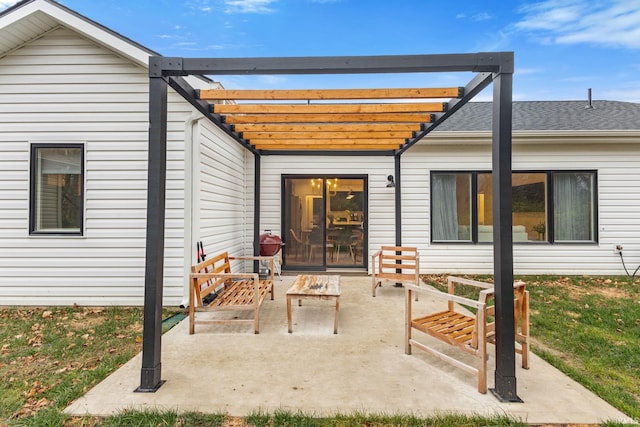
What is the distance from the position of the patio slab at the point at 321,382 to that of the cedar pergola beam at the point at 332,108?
259 centimetres

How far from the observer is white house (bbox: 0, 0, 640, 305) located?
438 centimetres

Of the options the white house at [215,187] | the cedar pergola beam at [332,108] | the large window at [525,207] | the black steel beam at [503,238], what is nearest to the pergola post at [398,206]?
the white house at [215,187]

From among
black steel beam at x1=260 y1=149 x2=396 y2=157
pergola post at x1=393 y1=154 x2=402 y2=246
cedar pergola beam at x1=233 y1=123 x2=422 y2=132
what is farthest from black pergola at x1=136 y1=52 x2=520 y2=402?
black steel beam at x1=260 y1=149 x2=396 y2=157

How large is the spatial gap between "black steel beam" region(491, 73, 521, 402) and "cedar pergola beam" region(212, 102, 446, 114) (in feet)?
3.89

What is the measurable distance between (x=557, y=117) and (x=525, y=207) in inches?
105

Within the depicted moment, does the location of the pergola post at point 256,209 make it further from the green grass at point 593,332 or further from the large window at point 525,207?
the large window at point 525,207

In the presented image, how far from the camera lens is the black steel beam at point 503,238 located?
2.21 m

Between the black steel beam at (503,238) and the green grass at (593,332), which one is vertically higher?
the black steel beam at (503,238)

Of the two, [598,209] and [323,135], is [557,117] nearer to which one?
[598,209]

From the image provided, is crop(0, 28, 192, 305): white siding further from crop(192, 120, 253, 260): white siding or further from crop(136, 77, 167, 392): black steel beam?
crop(136, 77, 167, 392): black steel beam

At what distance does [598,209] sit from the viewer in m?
6.49

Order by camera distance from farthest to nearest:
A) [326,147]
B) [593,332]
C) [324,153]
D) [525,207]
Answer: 1. [525,207]
2. [324,153]
3. [326,147]
4. [593,332]

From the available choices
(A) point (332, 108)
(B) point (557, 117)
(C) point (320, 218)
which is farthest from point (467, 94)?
(B) point (557, 117)

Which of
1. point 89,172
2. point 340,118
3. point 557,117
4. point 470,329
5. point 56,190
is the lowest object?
point 470,329
